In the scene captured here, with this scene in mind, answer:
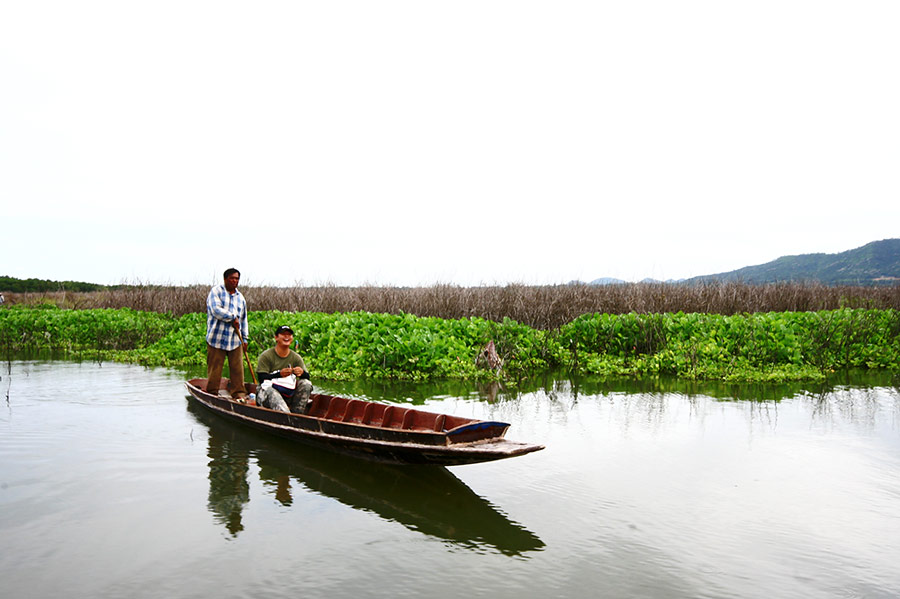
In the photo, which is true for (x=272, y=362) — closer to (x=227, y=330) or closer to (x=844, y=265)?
(x=227, y=330)

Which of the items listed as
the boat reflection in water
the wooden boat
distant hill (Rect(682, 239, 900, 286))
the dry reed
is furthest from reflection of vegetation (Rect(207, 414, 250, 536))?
distant hill (Rect(682, 239, 900, 286))

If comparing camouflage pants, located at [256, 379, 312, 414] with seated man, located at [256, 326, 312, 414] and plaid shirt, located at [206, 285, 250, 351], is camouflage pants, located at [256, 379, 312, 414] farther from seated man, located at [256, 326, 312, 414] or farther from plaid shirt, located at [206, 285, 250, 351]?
plaid shirt, located at [206, 285, 250, 351]

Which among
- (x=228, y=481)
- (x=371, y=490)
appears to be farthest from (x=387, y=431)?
(x=228, y=481)

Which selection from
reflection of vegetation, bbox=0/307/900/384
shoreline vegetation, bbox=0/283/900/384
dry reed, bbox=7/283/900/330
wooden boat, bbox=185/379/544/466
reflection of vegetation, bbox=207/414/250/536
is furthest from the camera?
dry reed, bbox=7/283/900/330

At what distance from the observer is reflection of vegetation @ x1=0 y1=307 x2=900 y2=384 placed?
500 inches

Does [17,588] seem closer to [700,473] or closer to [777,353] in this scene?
[700,473]

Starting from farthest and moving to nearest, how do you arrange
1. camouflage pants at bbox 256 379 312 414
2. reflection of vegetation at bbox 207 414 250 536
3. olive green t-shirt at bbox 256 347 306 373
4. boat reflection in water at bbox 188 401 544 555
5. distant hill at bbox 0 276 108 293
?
1. distant hill at bbox 0 276 108 293
2. olive green t-shirt at bbox 256 347 306 373
3. camouflage pants at bbox 256 379 312 414
4. reflection of vegetation at bbox 207 414 250 536
5. boat reflection in water at bbox 188 401 544 555

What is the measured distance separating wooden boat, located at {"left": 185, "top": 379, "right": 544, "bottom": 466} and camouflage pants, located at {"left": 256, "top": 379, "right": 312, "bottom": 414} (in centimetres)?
17

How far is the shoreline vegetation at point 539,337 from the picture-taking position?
12.8 metres

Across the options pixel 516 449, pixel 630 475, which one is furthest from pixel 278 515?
pixel 630 475

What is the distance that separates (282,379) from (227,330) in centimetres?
159

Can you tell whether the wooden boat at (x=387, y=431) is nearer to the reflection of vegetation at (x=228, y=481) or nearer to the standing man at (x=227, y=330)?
the reflection of vegetation at (x=228, y=481)

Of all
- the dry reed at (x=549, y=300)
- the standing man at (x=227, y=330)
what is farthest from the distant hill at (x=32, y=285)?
the standing man at (x=227, y=330)

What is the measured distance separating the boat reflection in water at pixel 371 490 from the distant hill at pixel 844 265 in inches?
4089
